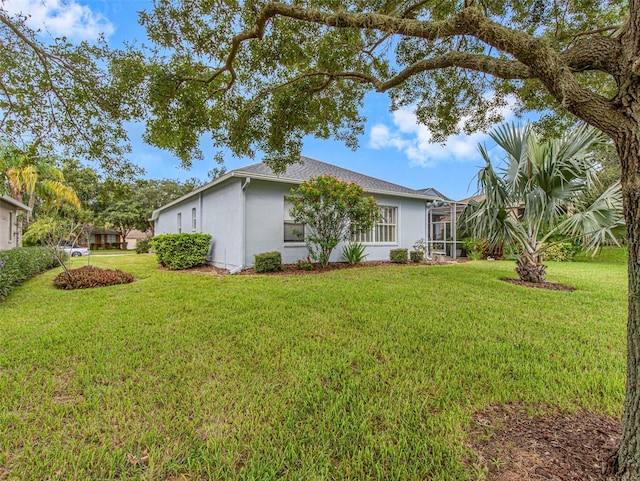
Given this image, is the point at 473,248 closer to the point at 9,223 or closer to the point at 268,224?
the point at 268,224

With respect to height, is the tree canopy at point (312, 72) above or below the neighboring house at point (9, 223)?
above

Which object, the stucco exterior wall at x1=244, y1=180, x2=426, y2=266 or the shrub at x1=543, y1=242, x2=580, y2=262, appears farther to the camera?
the shrub at x1=543, y1=242, x2=580, y2=262

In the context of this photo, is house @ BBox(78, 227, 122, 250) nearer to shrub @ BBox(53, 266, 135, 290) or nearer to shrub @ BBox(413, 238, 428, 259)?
shrub @ BBox(53, 266, 135, 290)

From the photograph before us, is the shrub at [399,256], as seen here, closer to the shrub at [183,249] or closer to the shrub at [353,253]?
the shrub at [353,253]

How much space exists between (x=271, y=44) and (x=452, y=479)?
5.97 metres

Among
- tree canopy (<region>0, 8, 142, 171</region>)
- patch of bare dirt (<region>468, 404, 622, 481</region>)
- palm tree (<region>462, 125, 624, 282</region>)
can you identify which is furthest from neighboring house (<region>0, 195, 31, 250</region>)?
palm tree (<region>462, 125, 624, 282</region>)

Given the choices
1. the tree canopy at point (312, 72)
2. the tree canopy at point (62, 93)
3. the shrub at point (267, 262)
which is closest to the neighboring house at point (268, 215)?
the shrub at point (267, 262)

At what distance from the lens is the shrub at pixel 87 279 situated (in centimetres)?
695

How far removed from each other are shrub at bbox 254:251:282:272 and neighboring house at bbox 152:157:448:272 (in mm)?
703

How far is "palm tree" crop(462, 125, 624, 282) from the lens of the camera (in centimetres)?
610

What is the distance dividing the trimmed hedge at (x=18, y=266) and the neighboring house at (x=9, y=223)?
234 centimetres

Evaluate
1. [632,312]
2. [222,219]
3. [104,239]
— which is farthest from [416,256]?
[104,239]

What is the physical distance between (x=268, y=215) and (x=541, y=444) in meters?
8.60

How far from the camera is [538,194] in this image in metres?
6.45
